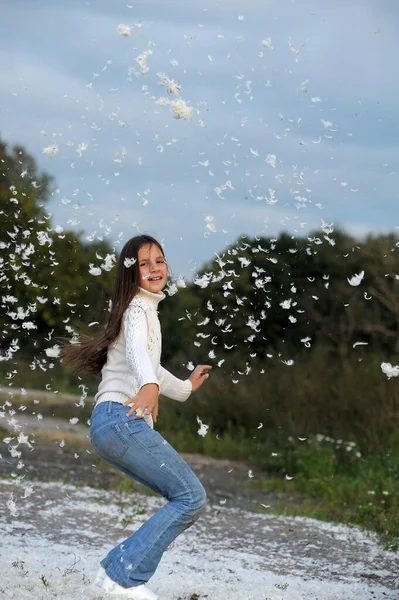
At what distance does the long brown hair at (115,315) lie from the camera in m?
4.52

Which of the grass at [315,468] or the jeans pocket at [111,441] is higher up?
the jeans pocket at [111,441]

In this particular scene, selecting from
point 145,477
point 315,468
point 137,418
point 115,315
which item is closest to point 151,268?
point 115,315

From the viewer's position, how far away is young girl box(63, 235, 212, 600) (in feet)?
14.0

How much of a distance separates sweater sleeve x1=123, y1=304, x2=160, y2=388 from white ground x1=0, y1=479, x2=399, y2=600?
3.78 ft

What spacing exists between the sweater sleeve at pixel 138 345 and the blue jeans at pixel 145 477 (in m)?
0.25

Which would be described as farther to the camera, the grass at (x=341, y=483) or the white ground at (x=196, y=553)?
the grass at (x=341, y=483)

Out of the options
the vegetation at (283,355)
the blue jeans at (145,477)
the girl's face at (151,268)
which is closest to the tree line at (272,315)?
the vegetation at (283,355)

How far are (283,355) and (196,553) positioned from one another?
8555mm

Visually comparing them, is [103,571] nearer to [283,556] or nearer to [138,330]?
[138,330]

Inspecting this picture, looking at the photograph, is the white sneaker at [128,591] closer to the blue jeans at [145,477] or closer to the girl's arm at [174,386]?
the blue jeans at [145,477]

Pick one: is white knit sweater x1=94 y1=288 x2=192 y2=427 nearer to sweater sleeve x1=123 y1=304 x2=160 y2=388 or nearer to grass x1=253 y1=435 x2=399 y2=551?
sweater sleeve x1=123 y1=304 x2=160 y2=388

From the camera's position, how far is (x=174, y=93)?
20.1 ft

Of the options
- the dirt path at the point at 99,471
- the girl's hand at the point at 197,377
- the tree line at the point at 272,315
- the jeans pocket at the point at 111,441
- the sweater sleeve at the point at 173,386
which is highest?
the tree line at the point at 272,315

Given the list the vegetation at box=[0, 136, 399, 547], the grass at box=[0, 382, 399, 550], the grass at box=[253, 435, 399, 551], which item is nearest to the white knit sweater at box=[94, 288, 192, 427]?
the vegetation at box=[0, 136, 399, 547]
